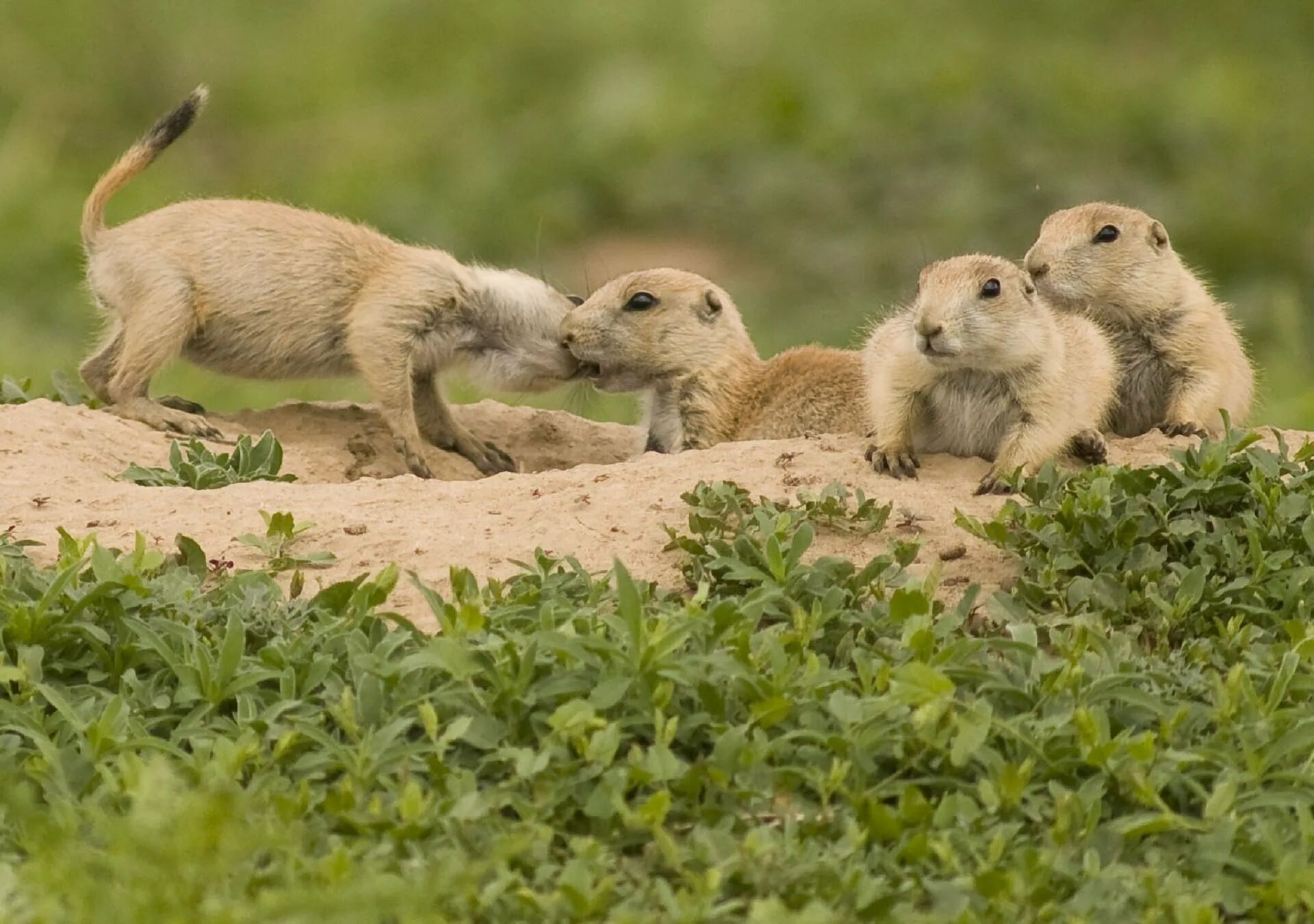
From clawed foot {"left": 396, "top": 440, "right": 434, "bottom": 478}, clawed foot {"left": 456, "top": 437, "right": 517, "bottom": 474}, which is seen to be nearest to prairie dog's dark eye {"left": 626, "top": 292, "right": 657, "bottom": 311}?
clawed foot {"left": 456, "top": 437, "right": 517, "bottom": 474}

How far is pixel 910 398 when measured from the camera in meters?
5.47

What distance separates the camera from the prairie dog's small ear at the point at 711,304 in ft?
21.9

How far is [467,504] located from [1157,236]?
2.37 metres

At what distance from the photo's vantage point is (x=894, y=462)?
5332 millimetres

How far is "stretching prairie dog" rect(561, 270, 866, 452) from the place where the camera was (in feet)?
21.3

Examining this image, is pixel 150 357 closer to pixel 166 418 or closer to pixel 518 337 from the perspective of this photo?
pixel 166 418

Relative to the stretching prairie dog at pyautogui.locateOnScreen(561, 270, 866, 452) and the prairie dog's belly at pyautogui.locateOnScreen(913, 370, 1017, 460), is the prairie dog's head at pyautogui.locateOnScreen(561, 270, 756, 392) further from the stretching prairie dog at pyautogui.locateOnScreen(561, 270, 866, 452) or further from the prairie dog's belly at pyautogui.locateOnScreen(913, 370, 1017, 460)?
the prairie dog's belly at pyautogui.locateOnScreen(913, 370, 1017, 460)

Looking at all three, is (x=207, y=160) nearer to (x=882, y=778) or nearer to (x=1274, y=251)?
(x=1274, y=251)

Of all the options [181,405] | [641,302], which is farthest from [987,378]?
[181,405]

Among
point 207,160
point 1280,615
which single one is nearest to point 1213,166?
point 207,160

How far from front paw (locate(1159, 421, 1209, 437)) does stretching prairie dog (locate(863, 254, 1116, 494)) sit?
220 millimetres

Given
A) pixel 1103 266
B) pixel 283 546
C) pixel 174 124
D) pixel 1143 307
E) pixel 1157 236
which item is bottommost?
pixel 283 546

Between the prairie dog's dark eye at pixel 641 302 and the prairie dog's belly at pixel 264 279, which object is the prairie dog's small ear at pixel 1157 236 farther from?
the prairie dog's belly at pixel 264 279

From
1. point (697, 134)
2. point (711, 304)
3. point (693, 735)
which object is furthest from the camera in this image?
point (697, 134)
